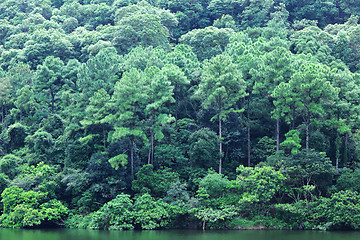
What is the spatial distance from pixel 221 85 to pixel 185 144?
5.78 metres

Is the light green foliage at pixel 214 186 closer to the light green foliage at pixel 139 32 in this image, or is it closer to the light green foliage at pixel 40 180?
the light green foliage at pixel 40 180

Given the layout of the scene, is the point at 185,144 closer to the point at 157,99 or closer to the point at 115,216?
the point at 157,99

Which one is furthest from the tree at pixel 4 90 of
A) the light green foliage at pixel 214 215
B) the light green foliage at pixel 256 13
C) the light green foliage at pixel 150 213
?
the light green foliage at pixel 256 13

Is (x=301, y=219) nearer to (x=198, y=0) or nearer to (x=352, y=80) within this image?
(x=352, y=80)

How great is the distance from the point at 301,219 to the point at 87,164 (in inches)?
662

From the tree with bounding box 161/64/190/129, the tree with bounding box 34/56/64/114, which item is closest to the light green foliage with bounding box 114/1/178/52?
the tree with bounding box 34/56/64/114

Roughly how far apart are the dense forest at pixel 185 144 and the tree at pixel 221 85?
10cm

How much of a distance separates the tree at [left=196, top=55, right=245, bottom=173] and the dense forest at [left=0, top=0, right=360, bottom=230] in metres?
0.10

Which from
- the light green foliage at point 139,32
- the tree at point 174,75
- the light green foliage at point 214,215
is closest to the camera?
the light green foliage at point 214,215

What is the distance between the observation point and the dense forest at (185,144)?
2948 cm

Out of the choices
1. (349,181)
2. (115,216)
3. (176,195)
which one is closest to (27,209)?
(115,216)

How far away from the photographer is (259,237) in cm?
2400

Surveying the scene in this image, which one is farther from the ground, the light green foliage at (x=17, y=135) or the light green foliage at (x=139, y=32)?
the light green foliage at (x=139, y=32)

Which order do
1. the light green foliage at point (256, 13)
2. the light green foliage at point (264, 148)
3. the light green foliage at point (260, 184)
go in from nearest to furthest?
the light green foliage at point (260, 184) < the light green foliage at point (264, 148) < the light green foliage at point (256, 13)
